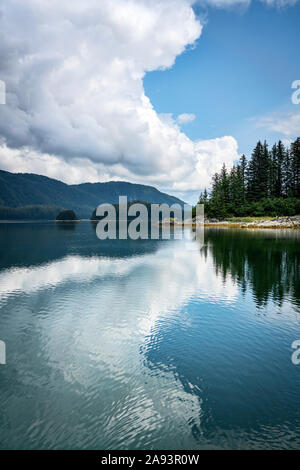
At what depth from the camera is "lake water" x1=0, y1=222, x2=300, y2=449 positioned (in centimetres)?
871

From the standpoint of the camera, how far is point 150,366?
12750mm

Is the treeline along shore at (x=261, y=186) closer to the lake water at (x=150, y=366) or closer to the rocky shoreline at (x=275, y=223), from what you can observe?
the rocky shoreline at (x=275, y=223)

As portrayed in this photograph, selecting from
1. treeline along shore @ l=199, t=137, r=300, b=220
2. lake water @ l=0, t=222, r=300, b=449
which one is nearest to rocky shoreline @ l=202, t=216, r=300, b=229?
treeline along shore @ l=199, t=137, r=300, b=220

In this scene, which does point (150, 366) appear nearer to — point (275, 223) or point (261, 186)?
point (275, 223)

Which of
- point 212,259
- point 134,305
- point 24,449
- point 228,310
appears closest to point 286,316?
point 228,310

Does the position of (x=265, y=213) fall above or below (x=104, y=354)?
above

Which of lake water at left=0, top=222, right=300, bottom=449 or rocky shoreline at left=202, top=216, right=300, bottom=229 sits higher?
rocky shoreline at left=202, top=216, right=300, bottom=229

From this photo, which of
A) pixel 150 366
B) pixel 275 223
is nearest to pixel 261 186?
pixel 275 223

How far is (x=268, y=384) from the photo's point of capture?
11.3m

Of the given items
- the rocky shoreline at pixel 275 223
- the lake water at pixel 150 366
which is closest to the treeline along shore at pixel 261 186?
the rocky shoreline at pixel 275 223

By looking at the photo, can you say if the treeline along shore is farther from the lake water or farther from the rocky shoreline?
the lake water

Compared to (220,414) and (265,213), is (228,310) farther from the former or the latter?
(265,213)

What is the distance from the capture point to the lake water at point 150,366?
8711mm

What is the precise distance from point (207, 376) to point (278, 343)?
230 inches
